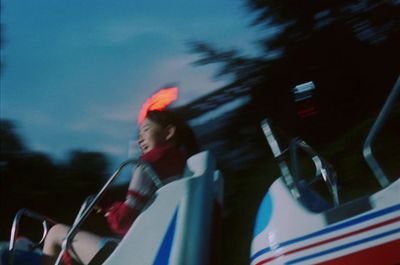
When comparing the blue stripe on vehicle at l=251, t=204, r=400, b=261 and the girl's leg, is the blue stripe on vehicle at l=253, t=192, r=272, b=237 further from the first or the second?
the girl's leg

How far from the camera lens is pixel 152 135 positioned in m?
3.76

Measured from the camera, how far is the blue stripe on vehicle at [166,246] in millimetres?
3156

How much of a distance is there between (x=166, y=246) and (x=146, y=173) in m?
0.46

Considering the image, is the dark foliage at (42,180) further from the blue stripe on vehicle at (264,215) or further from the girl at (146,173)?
the blue stripe on vehicle at (264,215)

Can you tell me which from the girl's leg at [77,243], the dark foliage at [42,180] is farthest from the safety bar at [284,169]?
the dark foliage at [42,180]

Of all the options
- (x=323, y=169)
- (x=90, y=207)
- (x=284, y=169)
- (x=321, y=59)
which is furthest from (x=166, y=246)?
(x=321, y=59)

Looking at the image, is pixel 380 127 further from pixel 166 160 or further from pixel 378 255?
pixel 166 160

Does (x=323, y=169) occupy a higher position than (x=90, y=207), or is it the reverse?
(x=90, y=207)

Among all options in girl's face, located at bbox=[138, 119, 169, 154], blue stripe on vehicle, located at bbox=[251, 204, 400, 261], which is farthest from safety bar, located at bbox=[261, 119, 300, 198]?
girl's face, located at bbox=[138, 119, 169, 154]

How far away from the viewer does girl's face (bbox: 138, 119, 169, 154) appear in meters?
3.75

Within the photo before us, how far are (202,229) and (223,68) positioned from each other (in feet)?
3.01

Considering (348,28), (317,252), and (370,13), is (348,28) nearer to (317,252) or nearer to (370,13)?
(370,13)

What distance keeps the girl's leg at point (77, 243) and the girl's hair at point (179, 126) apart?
584 millimetres

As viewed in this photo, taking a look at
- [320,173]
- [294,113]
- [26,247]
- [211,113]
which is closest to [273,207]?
[320,173]
